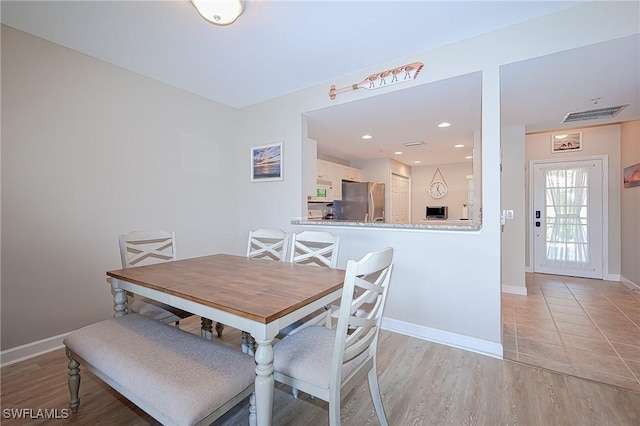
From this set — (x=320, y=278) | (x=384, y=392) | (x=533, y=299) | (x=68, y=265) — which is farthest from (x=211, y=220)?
(x=533, y=299)

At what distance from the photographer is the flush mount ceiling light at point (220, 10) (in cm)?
169

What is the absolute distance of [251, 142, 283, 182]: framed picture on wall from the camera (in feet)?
10.7

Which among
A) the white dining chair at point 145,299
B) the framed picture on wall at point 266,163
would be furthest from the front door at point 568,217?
the white dining chair at point 145,299

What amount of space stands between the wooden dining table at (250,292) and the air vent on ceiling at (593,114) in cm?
345

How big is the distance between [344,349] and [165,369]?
2.40 feet

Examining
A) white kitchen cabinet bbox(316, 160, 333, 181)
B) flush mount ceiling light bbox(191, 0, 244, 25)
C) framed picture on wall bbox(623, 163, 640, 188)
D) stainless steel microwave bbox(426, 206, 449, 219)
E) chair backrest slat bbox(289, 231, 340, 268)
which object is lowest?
chair backrest slat bbox(289, 231, 340, 268)

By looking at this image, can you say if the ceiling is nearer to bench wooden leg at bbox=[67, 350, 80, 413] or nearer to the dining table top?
the dining table top

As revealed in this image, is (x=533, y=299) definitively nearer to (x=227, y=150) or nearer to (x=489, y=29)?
(x=489, y=29)

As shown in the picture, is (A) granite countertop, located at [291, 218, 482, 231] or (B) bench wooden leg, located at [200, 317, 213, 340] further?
(A) granite countertop, located at [291, 218, 482, 231]

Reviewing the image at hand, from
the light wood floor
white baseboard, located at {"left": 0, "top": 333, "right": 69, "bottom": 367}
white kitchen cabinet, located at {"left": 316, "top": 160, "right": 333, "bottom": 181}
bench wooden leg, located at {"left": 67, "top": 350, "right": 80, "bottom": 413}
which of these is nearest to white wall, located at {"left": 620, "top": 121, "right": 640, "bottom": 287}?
the light wood floor

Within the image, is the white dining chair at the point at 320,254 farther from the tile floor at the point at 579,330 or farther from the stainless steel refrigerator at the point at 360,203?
the stainless steel refrigerator at the point at 360,203

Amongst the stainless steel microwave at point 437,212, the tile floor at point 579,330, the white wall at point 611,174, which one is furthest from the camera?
the stainless steel microwave at point 437,212

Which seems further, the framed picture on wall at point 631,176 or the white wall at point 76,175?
the framed picture on wall at point 631,176

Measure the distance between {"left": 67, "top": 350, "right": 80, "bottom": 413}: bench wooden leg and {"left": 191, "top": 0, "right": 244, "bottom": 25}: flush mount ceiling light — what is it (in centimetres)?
210
